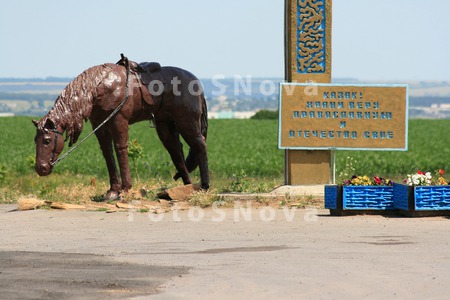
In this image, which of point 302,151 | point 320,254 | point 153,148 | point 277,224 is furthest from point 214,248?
point 153,148

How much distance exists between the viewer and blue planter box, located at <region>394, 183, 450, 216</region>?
15.1m

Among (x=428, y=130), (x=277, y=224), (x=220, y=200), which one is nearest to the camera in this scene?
(x=277, y=224)

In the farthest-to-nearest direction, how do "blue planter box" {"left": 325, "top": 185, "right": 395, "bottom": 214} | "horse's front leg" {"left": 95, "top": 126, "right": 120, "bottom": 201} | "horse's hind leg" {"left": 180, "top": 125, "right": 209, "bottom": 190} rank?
"horse's hind leg" {"left": 180, "top": 125, "right": 209, "bottom": 190}
"horse's front leg" {"left": 95, "top": 126, "right": 120, "bottom": 201}
"blue planter box" {"left": 325, "top": 185, "right": 395, "bottom": 214}

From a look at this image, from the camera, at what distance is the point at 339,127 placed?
1866 cm

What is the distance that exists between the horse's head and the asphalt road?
29.0 inches

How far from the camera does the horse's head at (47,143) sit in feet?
53.7

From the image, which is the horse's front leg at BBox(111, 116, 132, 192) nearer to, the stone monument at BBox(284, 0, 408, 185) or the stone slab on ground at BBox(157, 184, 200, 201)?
the stone slab on ground at BBox(157, 184, 200, 201)

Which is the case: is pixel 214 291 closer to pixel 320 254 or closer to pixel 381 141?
pixel 320 254

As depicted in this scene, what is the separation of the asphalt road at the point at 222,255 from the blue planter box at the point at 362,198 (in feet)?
0.87

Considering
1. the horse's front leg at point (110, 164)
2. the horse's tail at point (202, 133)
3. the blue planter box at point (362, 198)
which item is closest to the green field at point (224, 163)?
the horse's tail at point (202, 133)

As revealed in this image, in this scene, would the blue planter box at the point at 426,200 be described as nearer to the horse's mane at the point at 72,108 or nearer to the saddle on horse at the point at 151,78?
the saddle on horse at the point at 151,78

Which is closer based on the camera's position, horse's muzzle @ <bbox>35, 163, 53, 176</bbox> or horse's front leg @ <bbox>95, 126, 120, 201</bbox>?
horse's muzzle @ <bbox>35, 163, 53, 176</bbox>

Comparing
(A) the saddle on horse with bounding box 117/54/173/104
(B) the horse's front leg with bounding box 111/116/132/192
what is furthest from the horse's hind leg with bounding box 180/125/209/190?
(B) the horse's front leg with bounding box 111/116/132/192

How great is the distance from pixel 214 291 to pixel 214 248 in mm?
2838
